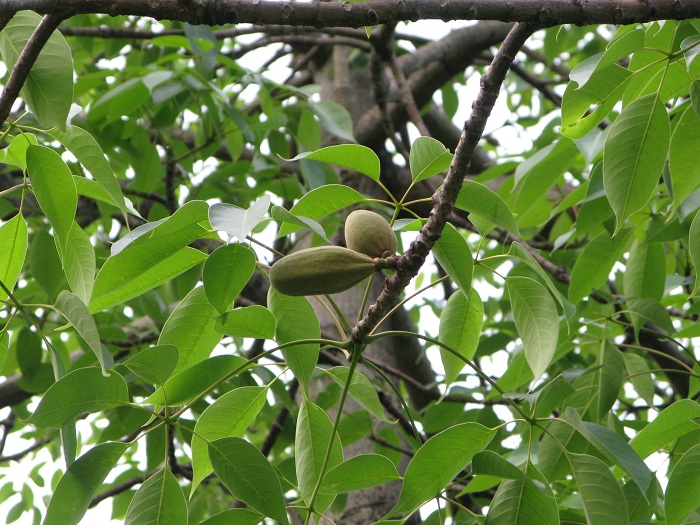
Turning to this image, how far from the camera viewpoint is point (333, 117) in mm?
Result: 2387

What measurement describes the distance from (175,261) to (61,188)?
0.20m

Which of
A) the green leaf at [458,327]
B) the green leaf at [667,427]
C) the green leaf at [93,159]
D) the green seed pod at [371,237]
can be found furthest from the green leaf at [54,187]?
the green leaf at [667,427]

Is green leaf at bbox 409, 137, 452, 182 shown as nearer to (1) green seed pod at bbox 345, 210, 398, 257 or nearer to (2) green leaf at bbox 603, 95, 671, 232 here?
(1) green seed pod at bbox 345, 210, 398, 257

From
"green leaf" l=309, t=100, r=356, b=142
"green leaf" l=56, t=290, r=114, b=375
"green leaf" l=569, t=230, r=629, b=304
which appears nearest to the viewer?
"green leaf" l=56, t=290, r=114, b=375

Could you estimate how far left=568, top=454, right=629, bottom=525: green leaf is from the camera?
1119mm

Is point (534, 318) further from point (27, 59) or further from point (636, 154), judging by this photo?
point (27, 59)

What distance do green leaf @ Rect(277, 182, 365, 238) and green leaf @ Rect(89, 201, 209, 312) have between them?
0.14 meters

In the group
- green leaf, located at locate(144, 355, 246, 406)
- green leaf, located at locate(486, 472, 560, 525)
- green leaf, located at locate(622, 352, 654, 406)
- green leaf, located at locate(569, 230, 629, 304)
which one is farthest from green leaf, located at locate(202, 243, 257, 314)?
green leaf, located at locate(622, 352, 654, 406)

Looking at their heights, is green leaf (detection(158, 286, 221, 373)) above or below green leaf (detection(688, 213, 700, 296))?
below

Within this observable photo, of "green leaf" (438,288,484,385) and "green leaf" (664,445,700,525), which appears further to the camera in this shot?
"green leaf" (438,288,484,385)

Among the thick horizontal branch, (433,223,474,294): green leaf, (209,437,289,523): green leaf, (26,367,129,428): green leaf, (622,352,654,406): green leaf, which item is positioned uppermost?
the thick horizontal branch

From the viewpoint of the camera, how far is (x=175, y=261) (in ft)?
3.88

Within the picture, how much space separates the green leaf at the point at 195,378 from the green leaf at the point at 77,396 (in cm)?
9

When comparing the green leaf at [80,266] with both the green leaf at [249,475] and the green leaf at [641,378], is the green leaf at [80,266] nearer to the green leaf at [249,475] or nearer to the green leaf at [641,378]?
the green leaf at [249,475]
